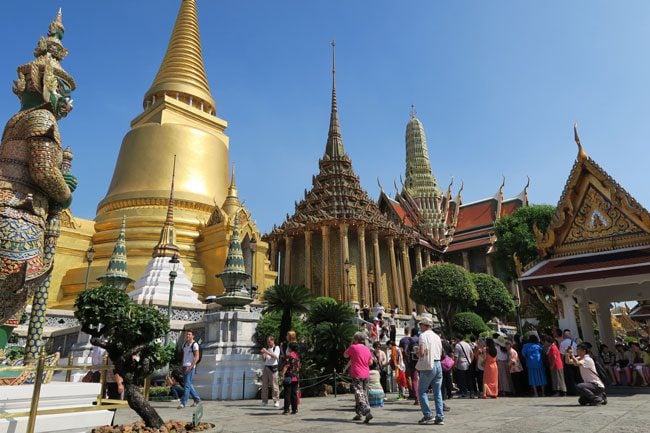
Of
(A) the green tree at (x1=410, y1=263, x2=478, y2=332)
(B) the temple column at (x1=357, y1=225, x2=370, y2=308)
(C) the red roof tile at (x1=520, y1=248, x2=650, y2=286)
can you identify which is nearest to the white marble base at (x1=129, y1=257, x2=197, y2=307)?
(C) the red roof tile at (x1=520, y1=248, x2=650, y2=286)

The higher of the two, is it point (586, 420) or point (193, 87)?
point (193, 87)

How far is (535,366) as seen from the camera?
9367 mm

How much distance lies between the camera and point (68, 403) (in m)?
4.46

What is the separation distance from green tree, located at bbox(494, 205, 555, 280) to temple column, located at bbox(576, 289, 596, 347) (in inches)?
668

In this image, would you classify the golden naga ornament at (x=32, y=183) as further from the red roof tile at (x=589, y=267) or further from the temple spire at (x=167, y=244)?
the temple spire at (x=167, y=244)

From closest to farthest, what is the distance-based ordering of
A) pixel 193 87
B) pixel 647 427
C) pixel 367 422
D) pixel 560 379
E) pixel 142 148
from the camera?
pixel 647 427 < pixel 367 422 < pixel 560 379 < pixel 142 148 < pixel 193 87

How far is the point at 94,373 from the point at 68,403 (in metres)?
5.54

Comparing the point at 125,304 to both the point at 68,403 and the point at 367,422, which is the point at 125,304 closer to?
the point at 68,403

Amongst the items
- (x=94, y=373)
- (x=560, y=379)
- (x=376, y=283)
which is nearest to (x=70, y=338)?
(x=94, y=373)

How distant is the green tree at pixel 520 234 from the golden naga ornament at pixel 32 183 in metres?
27.6

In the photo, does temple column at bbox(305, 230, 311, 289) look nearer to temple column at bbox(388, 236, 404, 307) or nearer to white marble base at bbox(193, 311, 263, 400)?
temple column at bbox(388, 236, 404, 307)

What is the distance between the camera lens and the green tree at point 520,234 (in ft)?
94.0

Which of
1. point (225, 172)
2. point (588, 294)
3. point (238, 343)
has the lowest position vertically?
point (238, 343)

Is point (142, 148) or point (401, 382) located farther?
point (142, 148)
